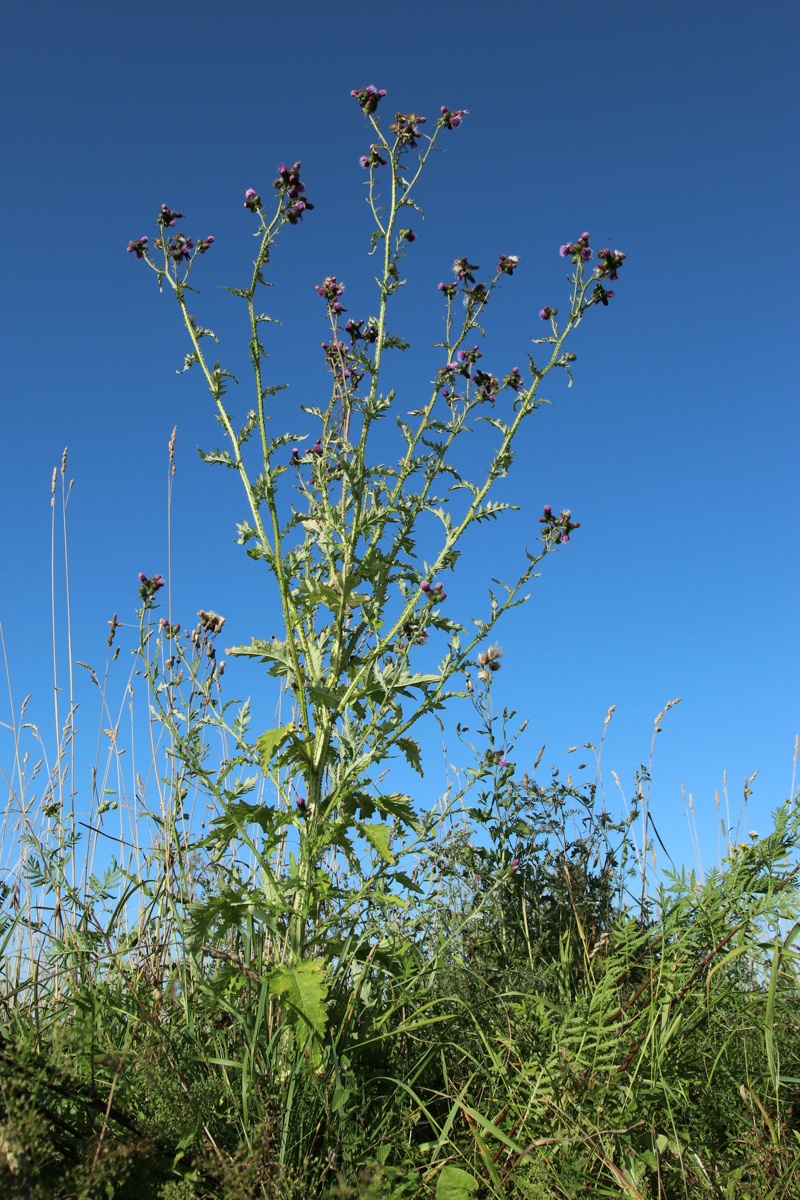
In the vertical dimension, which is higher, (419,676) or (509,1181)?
(419,676)

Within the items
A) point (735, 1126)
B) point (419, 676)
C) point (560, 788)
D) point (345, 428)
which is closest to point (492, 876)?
point (560, 788)

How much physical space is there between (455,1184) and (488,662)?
2521 millimetres


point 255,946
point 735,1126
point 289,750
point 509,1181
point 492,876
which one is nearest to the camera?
point 509,1181

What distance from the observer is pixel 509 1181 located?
1876mm

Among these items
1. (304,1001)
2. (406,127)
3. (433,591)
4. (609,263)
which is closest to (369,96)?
(406,127)

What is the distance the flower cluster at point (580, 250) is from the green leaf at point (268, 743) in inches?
98.3

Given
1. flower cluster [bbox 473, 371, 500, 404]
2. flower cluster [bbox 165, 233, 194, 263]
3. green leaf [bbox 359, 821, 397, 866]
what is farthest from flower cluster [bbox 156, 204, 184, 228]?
green leaf [bbox 359, 821, 397, 866]

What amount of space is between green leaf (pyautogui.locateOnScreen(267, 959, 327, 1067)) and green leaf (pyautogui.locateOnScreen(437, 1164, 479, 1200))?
425mm

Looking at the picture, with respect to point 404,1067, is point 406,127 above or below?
above

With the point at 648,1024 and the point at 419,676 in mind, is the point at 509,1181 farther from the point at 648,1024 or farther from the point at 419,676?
the point at 419,676

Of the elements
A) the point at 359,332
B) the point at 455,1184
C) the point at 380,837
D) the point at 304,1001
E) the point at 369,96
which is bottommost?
the point at 455,1184

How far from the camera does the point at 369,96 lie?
3.61 metres

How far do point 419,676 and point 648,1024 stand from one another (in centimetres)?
127

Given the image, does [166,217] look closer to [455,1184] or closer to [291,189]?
[291,189]
